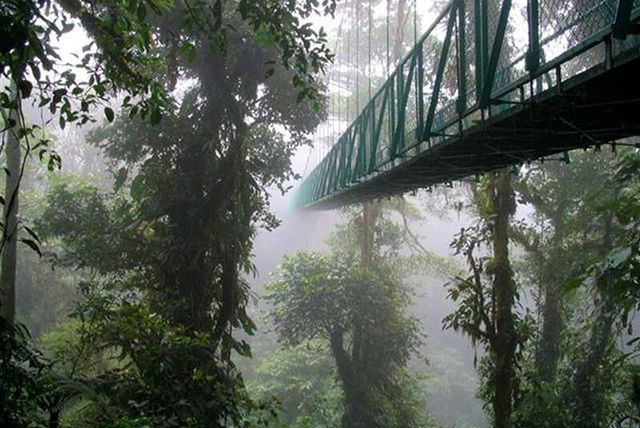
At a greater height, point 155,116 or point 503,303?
point 155,116

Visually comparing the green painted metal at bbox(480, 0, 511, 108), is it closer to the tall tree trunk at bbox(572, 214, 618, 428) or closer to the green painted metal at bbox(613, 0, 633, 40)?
the green painted metal at bbox(613, 0, 633, 40)

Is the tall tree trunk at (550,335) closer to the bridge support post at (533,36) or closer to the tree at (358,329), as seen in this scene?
the tree at (358,329)

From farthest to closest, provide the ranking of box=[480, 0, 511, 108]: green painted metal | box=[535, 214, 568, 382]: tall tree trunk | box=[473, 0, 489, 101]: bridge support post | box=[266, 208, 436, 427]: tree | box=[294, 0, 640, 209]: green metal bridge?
box=[266, 208, 436, 427]: tree < box=[535, 214, 568, 382]: tall tree trunk < box=[473, 0, 489, 101]: bridge support post < box=[480, 0, 511, 108]: green painted metal < box=[294, 0, 640, 209]: green metal bridge

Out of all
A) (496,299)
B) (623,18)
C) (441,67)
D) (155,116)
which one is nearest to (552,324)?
(496,299)

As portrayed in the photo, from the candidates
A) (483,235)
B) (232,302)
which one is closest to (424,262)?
(483,235)

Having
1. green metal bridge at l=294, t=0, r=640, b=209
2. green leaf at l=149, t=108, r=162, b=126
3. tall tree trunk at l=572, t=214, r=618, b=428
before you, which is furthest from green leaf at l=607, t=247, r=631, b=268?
tall tree trunk at l=572, t=214, r=618, b=428

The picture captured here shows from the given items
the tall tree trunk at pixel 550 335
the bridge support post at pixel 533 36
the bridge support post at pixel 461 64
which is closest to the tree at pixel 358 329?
the tall tree trunk at pixel 550 335

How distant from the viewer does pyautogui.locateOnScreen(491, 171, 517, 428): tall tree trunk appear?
4340 mm

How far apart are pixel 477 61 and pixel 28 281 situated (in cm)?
1046

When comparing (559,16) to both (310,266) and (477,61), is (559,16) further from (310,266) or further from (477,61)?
(310,266)

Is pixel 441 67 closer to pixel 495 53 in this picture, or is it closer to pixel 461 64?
pixel 461 64

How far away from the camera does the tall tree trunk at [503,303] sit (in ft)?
14.2

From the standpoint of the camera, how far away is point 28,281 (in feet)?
33.5

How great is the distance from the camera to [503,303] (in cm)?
448
